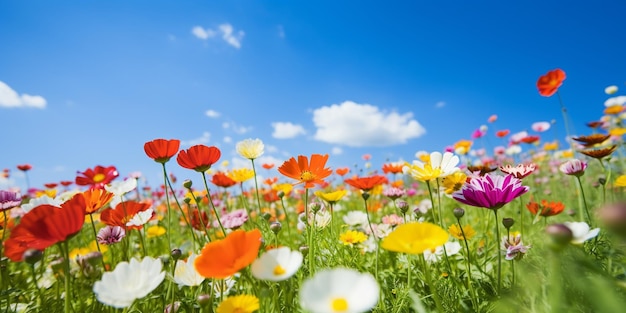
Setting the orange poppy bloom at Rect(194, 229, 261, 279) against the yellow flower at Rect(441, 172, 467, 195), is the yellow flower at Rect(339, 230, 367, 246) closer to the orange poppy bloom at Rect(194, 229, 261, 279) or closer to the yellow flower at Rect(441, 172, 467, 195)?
the yellow flower at Rect(441, 172, 467, 195)

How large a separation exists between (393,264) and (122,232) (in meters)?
1.03

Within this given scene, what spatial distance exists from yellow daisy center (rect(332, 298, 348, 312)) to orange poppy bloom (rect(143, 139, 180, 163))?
73cm

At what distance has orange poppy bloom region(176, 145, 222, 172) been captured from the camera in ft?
3.20

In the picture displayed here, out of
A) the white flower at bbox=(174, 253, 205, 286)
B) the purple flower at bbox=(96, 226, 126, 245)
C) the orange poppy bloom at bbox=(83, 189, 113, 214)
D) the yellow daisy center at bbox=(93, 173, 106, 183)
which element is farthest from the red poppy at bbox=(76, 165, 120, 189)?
the white flower at bbox=(174, 253, 205, 286)

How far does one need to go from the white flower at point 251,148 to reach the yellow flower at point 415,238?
0.84m

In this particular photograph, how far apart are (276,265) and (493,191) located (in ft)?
1.64

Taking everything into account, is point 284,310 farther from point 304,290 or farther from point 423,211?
point 423,211

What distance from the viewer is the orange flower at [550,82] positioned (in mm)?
2027

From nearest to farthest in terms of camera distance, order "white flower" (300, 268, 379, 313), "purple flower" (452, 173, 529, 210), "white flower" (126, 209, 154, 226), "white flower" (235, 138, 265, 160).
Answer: "white flower" (300, 268, 379, 313) < "purple flower" (452, 173, 529, 210) < "white flower" (126, 209, 154, 226) < "white flower" (235, 138, 265, 160)

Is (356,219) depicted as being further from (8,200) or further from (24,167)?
(24,167)

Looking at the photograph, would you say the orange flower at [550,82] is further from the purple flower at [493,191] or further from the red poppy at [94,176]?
the red poppy at [94,176]

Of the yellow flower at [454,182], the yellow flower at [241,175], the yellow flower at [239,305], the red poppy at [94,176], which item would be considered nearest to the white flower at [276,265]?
the yellow flower at [239,305]

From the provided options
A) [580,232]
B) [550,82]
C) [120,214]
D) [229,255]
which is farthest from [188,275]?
[550,82]

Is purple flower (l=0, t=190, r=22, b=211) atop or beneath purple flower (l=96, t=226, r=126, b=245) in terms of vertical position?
atop
